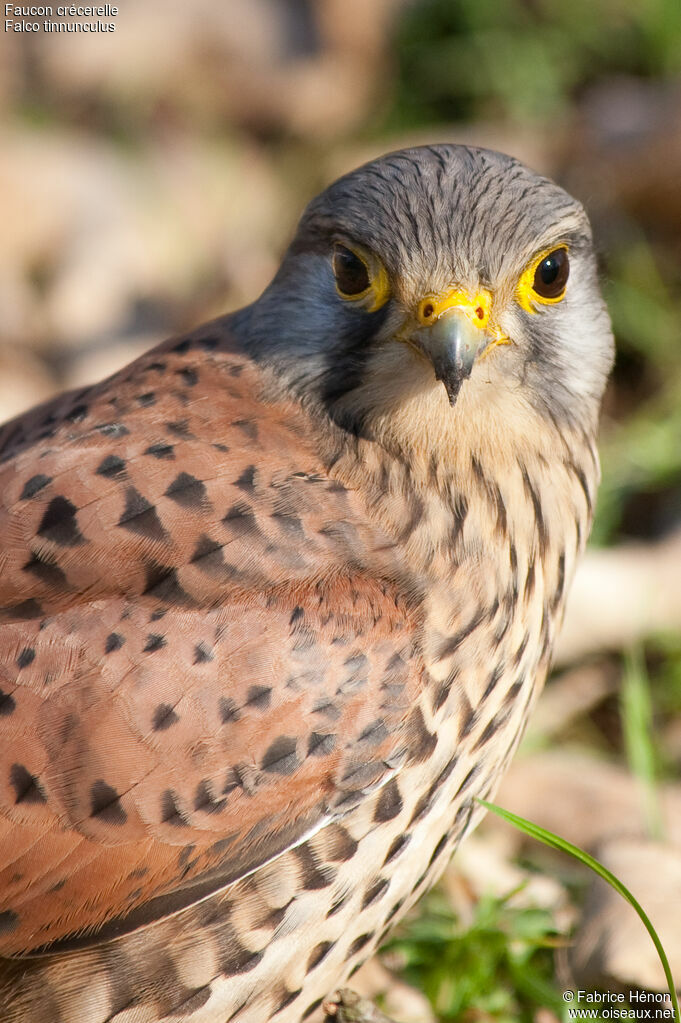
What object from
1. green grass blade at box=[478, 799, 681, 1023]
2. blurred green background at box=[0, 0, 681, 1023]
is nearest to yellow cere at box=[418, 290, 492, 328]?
blurred green background at box=[0, 0, 681, 1023]

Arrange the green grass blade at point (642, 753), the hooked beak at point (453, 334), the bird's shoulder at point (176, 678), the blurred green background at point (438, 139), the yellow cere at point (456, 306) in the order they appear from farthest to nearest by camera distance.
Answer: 1. the blurred green background at point (438, 139)
2. the green grass blade at point (642, 753)
3. the yellow cere at point (456, 306)
4. the hooked beak at point (453, 334)
5. the bird's shoulder at point (176, 678)

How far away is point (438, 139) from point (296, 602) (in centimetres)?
468

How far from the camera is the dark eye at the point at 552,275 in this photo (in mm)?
3139

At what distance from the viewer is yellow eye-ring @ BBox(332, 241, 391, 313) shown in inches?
121

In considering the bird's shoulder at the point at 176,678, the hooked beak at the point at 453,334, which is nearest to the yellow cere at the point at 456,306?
the hooked beak at the point at 453,334

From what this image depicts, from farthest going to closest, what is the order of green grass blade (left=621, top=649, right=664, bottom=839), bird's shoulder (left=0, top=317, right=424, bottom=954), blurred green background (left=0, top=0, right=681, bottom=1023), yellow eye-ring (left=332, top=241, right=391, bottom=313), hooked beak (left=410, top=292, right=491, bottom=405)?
blurred green background (left=0, top=0, right=681, bottom=1023), green grass blade (left=621, top=649, right=664, bottom=839), yellow eye-ring (left=332, top=241, right=391, bottom=313), hooked beak (left=410, top=292, right=491, bottom=405), bird's shoulder (left=0, top=317, right=424, bottom=954)

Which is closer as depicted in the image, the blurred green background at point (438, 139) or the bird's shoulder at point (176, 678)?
the bird's shoulder at point (176, 678)

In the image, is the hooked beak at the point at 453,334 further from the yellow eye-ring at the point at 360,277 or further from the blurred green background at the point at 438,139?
the blurred green background at the point at 438,139

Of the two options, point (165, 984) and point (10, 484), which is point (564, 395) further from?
point (165, 984)

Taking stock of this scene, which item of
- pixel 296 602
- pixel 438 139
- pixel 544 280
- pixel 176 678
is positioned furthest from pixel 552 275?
pixel 438 139

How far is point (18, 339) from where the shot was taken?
605cm

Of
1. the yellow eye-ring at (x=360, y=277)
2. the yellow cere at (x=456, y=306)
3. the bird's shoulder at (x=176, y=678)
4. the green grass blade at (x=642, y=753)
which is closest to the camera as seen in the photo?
the bird's shoulder at (x=176, y=678)

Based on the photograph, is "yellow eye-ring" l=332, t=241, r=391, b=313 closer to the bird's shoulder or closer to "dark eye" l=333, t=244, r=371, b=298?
"dark eye" l=333, t=244, r=371, b=298

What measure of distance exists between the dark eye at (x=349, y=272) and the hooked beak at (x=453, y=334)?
0.67 feet
